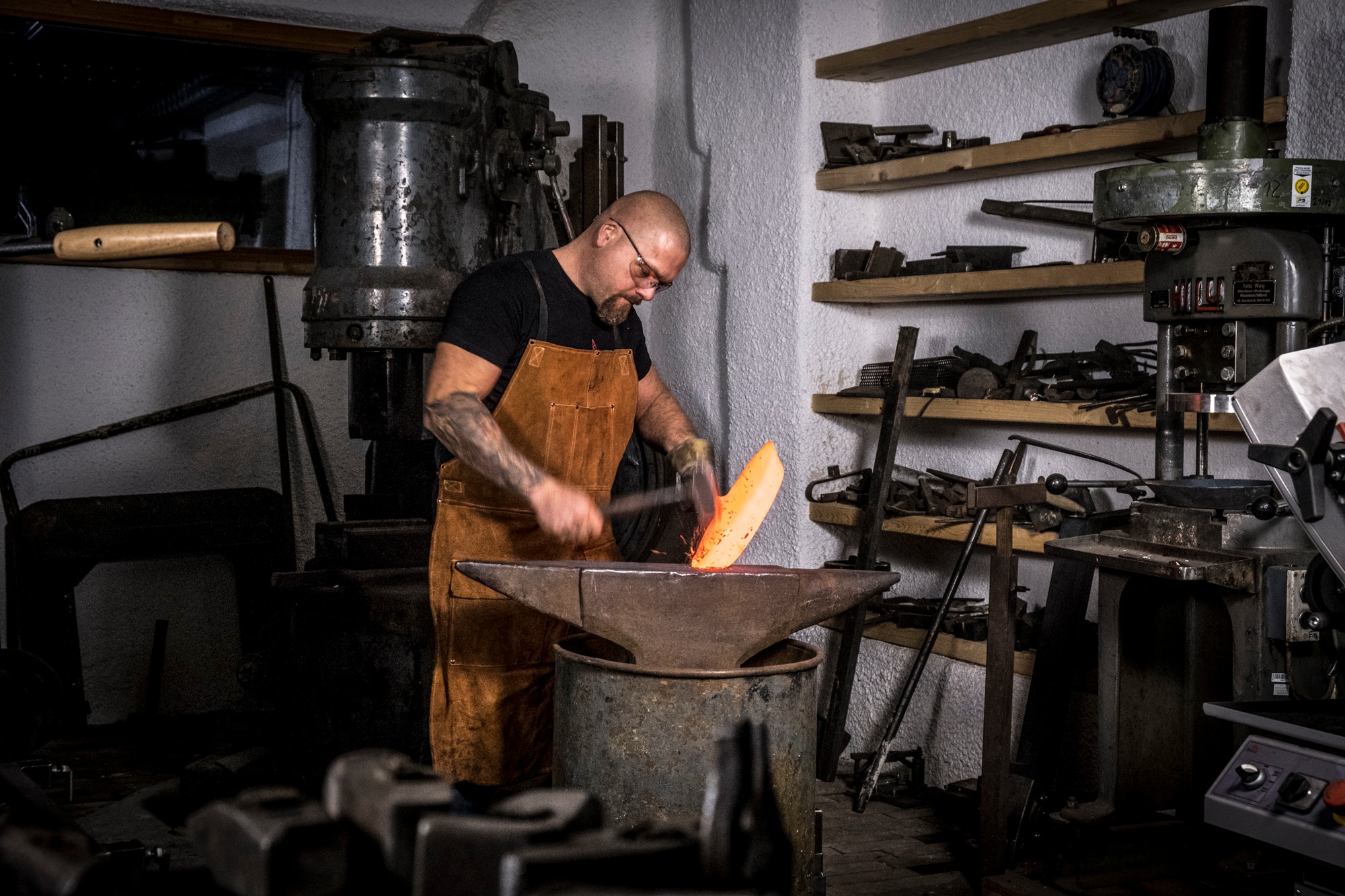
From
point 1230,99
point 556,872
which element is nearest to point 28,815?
point 556,872

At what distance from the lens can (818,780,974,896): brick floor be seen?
10.2ft

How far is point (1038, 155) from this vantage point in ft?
11.7

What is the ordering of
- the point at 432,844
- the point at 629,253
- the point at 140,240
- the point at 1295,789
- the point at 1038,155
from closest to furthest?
the point at 432,844 < the point at 140,240 < the point at 1295,789 < the point at 629,253 < the point at 1038,155

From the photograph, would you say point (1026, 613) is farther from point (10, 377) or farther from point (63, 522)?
point (10, 377)

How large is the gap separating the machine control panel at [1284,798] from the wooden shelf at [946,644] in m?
1.37

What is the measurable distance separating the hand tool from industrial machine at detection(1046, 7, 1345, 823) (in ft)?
5.85

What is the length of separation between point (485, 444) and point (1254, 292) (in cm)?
153

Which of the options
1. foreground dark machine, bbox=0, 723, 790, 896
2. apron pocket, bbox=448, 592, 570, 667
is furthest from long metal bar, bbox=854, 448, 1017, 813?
foreground dark machine, bbox=0, 723, 790, 896

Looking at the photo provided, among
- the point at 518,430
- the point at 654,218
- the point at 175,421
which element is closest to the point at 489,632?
the point at 518,430

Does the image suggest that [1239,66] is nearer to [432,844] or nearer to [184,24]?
[432,844]

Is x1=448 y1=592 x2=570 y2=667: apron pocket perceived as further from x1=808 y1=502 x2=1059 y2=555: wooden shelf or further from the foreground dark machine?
the foreground dark machine

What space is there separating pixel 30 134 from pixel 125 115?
1.01 feet

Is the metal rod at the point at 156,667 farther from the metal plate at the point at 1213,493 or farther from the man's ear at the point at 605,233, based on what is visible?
the metal plate at the point at 1213,493

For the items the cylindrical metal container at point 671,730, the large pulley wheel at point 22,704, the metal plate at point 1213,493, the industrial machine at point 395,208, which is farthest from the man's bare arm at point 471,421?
the metal plate at point 1213,493
